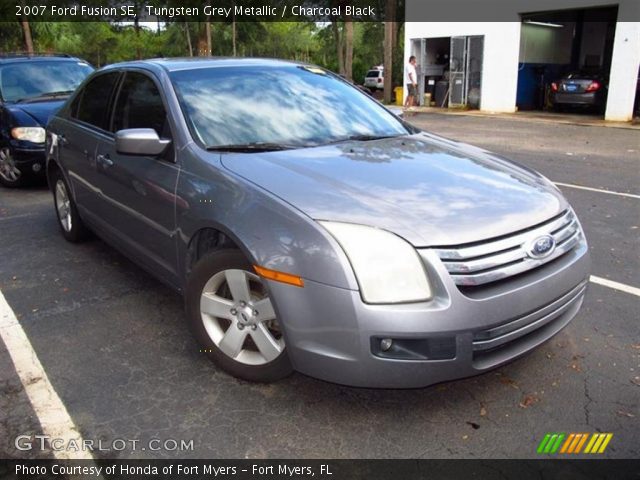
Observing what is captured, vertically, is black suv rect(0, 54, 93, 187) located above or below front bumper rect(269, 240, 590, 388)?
above

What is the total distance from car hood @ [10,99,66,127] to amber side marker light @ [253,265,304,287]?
5840mm

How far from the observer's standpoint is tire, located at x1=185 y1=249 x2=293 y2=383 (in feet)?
9.15

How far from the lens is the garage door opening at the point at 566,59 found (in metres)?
17.9

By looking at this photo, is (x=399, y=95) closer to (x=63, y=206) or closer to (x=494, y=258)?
(x=63, y=206)

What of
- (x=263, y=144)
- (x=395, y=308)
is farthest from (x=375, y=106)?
(x=395, y=308)

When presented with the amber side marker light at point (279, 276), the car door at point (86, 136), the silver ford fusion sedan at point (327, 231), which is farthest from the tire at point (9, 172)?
the amber side marker light at point (279, 276)

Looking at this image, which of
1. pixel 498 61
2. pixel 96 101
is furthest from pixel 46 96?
pixel 498 61

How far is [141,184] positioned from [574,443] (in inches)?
107

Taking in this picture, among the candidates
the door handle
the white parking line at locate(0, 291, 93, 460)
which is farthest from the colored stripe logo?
the door handle

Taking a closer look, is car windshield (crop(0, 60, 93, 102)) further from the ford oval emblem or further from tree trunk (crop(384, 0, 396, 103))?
tree trunk (crop(384, 0, 396, 103))

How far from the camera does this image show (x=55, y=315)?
3.88 m

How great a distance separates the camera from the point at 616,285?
13.9 feet

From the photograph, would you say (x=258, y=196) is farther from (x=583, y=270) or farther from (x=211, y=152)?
(x=583, y=270)

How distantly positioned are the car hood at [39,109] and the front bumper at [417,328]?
6055 millimetres
